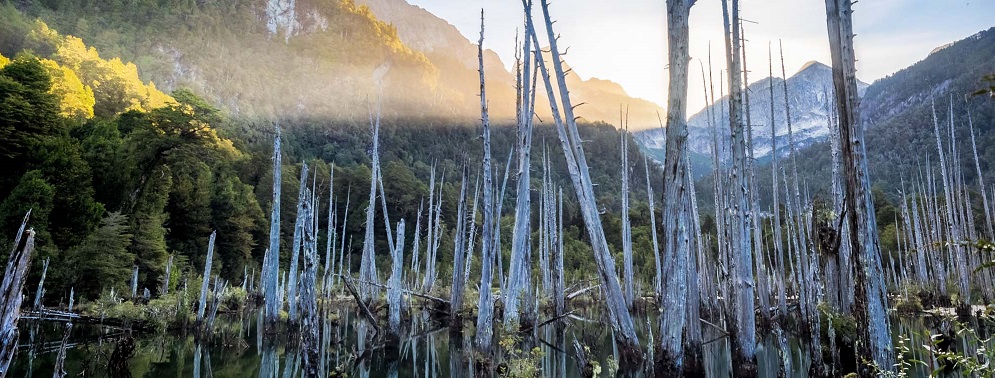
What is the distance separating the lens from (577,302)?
31031mm

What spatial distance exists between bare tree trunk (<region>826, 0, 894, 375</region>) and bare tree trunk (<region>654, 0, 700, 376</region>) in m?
1.79

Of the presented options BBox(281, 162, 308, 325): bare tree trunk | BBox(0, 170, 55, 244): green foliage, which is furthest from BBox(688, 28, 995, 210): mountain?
BBox(0, 170, 55, 244): green foliage

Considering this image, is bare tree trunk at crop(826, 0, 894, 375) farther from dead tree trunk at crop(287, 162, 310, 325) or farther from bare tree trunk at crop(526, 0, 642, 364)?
dead tree trunk at crop(287, 162, 310, 325)

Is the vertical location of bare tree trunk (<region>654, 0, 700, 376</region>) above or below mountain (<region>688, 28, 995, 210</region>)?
below

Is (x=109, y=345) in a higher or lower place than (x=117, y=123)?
lower

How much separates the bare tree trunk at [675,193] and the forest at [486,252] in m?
0.03

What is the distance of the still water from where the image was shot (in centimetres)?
1052

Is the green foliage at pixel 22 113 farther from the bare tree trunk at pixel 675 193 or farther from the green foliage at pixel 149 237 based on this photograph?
the bare tree trunk at pixel 675 193

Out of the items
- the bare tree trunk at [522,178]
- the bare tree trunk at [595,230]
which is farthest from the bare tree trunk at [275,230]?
the bare tree trunk at [595,230]

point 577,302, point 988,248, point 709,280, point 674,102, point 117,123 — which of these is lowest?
point 577,302

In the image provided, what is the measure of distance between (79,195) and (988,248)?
26.7m

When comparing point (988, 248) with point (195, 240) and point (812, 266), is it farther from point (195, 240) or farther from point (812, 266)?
point (195, 240)

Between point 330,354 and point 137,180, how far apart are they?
17752 mm

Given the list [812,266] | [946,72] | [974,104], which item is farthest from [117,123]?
[946,72]
